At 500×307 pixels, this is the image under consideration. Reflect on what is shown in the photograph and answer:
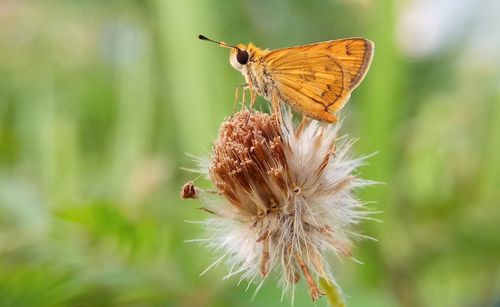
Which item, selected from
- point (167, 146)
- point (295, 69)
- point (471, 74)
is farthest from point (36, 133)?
point (295, 69)

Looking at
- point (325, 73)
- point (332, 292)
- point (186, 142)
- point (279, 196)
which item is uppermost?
point (186, 142)

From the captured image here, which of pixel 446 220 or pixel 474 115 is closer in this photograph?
pixel 446 220

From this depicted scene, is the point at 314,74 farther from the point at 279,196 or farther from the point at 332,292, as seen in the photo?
the point at 332,292

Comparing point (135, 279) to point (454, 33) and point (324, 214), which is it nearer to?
point (324, 214)

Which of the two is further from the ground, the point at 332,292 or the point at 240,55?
the point at 240,55

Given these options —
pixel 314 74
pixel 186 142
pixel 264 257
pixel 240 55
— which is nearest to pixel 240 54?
pixel 240 55

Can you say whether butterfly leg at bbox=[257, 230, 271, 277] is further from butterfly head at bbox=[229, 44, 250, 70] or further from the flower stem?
butterfly head at bbox=[229, 44, 250, 70]
